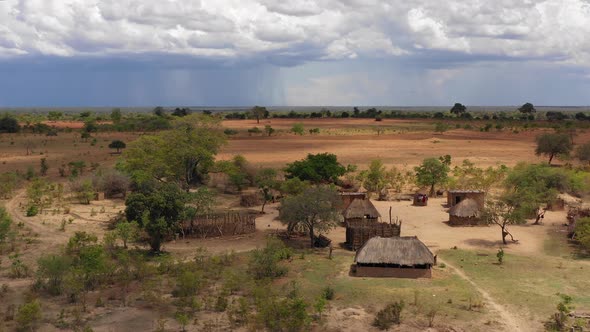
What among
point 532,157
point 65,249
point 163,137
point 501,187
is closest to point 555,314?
point 65,249

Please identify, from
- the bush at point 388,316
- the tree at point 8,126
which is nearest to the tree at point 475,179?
the bush at point 388,316

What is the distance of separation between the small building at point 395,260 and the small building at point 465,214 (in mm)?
9178

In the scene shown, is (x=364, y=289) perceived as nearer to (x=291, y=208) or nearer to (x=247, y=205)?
(x=291, y=208)

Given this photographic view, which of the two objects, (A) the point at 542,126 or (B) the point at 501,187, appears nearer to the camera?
(B) the point at 501,187

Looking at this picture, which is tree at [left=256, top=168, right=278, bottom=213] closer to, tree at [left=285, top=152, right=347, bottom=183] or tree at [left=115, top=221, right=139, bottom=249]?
tree at [left=285, top=152, right=347, bottom=183]

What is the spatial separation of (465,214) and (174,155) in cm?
1845

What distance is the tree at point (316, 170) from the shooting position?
37500mm

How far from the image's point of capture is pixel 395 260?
70.1 feet

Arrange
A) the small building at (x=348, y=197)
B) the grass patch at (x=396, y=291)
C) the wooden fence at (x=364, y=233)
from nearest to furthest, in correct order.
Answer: the grass patch at (x=396, y=291)
the wooden fence at (x=364, y=233)
the small building at (x=348, y=197)

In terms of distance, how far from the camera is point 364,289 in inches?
786

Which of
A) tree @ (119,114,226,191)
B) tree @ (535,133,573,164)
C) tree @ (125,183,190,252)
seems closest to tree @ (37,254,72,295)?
tree @ (125,183,190,252)

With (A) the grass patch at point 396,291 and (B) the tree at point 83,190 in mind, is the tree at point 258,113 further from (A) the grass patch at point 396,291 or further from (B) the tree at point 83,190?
(A) the grass patch at point 396,291

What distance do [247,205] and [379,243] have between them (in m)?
14.3

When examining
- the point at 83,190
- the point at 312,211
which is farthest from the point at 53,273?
the point at 83,190
